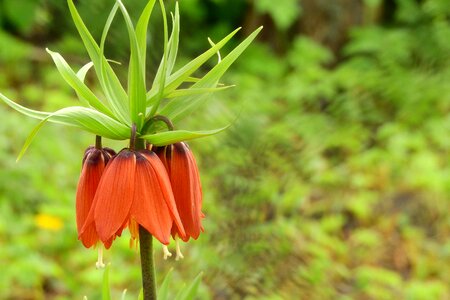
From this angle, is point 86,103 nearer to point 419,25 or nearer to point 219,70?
point 219,70

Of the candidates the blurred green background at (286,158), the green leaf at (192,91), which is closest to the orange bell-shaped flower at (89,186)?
the green leaf at (192,91)

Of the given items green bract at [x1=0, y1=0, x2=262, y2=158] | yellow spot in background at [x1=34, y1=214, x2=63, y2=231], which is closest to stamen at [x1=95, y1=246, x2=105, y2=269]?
green bract at [x1=0, y1=0, x2=262, y2=158]

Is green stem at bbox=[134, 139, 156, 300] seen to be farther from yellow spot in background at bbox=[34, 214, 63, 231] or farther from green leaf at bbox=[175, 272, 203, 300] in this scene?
yellow spot in background at bbox=[34, 214, 63, 231]

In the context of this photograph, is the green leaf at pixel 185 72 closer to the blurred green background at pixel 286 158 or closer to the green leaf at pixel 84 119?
the green leaf at pixel 84 119

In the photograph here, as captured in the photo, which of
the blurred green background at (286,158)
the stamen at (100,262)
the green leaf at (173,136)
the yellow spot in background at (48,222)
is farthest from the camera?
the yellow spot in background at (48,222)

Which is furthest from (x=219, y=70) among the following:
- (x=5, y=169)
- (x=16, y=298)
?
(x=5, y=169)

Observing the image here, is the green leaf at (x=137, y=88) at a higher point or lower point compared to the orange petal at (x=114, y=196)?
higher

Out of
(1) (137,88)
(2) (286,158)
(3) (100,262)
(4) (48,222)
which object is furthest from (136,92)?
(4) (48,222)

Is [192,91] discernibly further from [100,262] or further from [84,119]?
[100,262]
